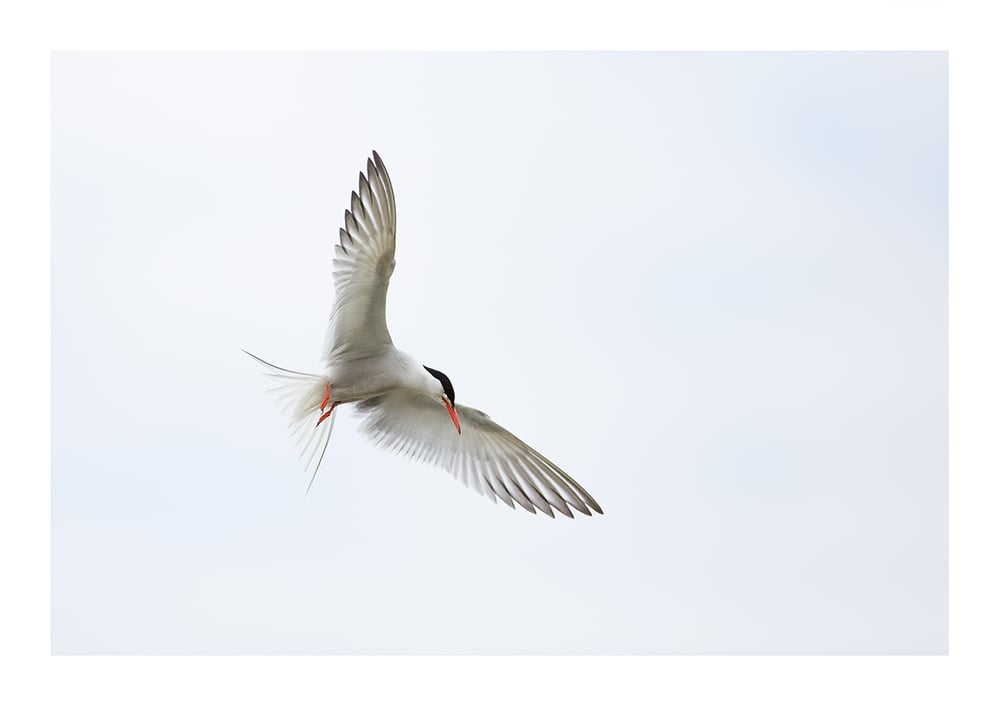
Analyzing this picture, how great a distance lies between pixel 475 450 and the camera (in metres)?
5.10

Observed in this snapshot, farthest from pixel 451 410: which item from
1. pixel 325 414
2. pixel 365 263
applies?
pixel 365 263

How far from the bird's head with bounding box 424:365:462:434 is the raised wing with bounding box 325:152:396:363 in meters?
0.23

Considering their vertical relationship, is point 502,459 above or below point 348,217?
below

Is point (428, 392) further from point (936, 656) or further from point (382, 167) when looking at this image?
point (936, 656)

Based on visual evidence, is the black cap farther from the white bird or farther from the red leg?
the red leg

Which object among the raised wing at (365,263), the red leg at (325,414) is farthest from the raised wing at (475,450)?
the raised wing at (365,263)

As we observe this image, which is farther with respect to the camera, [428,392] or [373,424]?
[373,424]

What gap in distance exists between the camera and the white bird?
451cm

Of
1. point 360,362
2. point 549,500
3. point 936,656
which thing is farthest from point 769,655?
point 360,362

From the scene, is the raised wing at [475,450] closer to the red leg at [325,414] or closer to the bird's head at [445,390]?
the bird's head at [445,390]

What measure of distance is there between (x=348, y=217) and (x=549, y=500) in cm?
134

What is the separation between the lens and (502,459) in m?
5.06

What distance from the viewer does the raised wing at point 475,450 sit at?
4938mm
